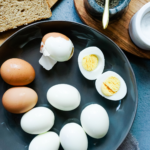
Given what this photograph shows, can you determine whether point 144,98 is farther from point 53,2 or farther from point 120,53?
point 53,2

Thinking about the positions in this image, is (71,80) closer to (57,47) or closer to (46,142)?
(57,47)

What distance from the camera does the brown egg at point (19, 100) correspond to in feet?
2.12

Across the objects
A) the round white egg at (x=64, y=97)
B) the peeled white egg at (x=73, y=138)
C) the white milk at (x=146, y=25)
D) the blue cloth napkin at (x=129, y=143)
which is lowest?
the blue cloth napkin at (x=129, y=143)

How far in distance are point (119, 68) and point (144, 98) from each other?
22 cm

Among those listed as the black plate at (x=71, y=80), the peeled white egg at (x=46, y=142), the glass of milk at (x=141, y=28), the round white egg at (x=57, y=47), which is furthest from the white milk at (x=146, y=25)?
the peeled white egg at (x=46, y=142)

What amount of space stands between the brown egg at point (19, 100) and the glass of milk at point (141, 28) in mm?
516

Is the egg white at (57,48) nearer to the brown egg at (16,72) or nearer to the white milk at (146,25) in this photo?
the brown egg at (16,72)

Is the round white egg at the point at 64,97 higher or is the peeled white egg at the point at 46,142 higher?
the round white egg at the point at 64,97

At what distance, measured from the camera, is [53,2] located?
0.77m

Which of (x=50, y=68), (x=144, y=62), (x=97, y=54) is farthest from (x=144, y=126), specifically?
(x=50, y=68)

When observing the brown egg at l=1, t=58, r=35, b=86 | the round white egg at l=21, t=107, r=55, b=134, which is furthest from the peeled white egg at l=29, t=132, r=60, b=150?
the brown egg at l=1, t=58, r=35, b=86

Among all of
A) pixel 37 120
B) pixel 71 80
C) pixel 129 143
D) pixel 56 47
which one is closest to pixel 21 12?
pixel 56 47

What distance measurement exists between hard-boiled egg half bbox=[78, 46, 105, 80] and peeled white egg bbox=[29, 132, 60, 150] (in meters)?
0.30

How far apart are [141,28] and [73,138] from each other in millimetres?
571
